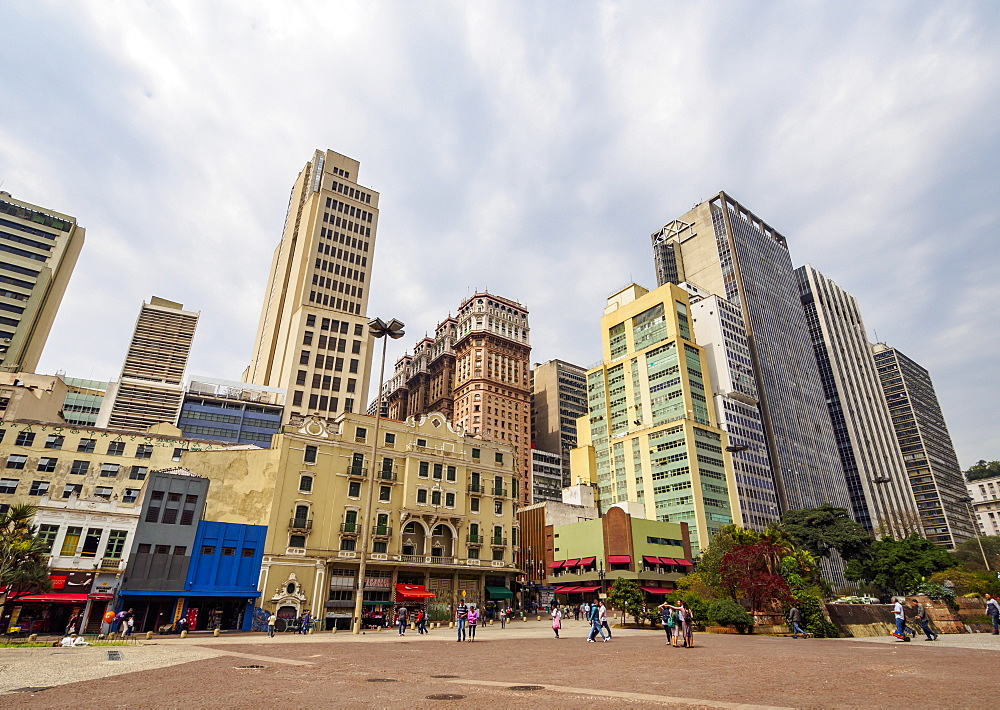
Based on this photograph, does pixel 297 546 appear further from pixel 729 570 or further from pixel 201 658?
pixel 729 570

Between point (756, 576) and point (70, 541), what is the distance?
49.3 meters

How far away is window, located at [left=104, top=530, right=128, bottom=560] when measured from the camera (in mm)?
43031

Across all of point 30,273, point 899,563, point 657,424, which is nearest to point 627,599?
point 899,563

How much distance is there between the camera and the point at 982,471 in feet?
602

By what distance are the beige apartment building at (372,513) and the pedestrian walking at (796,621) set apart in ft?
99.6

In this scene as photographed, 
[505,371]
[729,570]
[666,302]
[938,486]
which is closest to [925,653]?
[729,570]

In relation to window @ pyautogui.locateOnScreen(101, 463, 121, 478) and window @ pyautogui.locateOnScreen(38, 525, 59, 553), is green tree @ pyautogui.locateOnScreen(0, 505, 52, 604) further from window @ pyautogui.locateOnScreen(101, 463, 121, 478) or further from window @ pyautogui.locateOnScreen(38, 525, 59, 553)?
window @ pyautogui.locateOnScreen(101, 463, 121, 478)

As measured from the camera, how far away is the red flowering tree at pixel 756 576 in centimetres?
3497

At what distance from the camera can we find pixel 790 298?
163 meters

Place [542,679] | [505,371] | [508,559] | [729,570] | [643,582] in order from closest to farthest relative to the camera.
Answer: [542,679] → [729,570] → [508,559] → [643,582] → [505,371]

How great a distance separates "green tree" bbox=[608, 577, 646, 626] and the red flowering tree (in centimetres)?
726

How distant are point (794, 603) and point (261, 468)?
4357 cm

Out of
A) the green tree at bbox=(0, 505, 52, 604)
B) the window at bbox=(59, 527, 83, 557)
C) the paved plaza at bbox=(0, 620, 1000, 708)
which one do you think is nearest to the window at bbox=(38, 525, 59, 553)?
the window at bbox=(59, 527, 83, 557)

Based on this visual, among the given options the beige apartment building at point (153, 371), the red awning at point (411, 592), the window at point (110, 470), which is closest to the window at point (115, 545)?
the window at point (110, 470)
